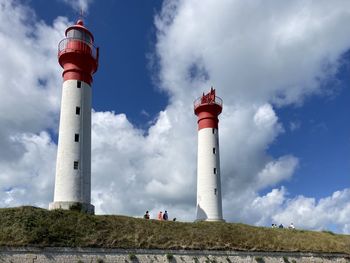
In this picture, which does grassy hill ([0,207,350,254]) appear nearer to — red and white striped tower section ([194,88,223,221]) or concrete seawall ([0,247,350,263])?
concrete seawall ([0,247,350,263])

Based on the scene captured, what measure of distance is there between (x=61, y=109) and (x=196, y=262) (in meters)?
14.0

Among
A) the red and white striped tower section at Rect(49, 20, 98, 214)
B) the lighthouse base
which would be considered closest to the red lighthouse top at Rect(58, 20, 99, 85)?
the red and white striped tower section at Rect(49, 20, 98, 214)

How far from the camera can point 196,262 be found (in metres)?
24.2

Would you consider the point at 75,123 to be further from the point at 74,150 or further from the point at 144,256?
the point at 144,256

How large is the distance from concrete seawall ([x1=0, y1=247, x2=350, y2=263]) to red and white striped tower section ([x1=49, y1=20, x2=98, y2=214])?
18.2 feet

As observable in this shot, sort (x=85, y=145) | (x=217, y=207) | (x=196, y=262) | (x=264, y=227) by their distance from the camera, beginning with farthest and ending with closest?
(x=217, y=207) < (x=264, y=227) < (x=85, y=145) < (x=196, y=262)

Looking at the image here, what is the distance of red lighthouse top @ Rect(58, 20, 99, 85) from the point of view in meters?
29.2

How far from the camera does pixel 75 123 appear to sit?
2820 cm

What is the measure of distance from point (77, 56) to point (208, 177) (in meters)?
15.0

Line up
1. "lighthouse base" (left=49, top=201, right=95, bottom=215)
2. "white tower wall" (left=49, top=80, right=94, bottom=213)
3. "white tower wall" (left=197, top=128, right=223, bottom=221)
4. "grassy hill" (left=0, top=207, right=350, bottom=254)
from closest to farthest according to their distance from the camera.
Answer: "grassy hill" (left=0, top=207, right=350, bottom=254) < "lighthouse base" (left=49, top=201, right=95, bottom=215) < "white tower wall" (left=49, top=80, right=94, bottom=213) < "white tower wall" (left=197, top=128, right=223, bottom=221)

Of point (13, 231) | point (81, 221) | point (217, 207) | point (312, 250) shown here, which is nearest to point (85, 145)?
point (81, 221)

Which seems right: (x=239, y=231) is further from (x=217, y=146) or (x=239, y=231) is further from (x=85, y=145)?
(x=85, y=145)

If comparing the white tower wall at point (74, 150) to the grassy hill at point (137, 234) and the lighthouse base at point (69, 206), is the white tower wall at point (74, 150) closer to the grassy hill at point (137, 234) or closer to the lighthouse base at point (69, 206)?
the lighthouse base at point (69, 206)

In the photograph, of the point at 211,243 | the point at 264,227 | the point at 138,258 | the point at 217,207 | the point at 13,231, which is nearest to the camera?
the point at 13,231
